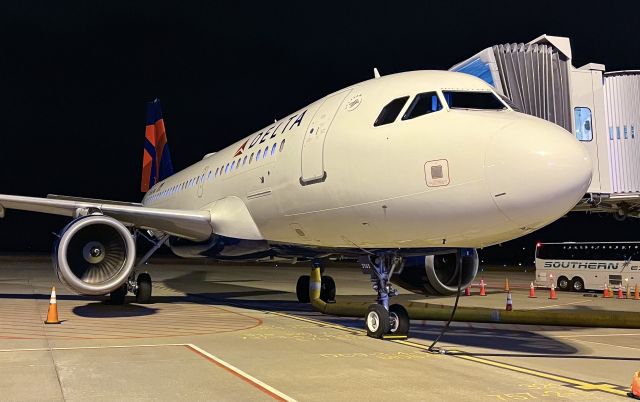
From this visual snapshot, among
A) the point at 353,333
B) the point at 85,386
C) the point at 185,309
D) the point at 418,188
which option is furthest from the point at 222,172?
the point at 85,386

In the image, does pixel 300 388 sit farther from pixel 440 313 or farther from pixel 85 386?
pixel 440 313

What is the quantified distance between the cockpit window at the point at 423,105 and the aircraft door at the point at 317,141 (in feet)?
5.14

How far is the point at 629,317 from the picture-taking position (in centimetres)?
1125

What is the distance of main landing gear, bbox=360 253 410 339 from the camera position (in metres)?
9.27

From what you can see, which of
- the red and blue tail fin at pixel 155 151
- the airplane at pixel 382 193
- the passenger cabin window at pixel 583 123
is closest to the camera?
the airplane at pixel 382 193

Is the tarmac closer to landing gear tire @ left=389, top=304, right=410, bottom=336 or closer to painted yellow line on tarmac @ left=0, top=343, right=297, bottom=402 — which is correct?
painted yellow line on tarmac @ left=0, top=343, right=297, bottom=402

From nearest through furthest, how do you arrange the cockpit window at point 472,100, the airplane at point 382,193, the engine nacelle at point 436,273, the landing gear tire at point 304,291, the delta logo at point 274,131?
the airplane at point 382,193 → the cockpit window at point 472,100 → the engine nacelle at point 436,273 → the delta logo at point 274,131 → the landing gear tire at point 304,291

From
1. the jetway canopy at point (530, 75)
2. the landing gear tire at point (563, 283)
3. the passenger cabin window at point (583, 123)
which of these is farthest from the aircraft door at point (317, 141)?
the landing gear tire at point (563, 283)

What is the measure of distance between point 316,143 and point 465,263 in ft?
11.8

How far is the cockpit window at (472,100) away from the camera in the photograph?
788cm

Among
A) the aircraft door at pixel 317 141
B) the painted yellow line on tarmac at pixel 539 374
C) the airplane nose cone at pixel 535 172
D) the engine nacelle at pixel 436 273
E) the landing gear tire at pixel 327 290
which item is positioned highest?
the aircraft door at pixel 317 141

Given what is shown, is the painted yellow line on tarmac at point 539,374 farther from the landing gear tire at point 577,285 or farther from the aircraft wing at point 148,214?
the landing gear tire at point 577,285

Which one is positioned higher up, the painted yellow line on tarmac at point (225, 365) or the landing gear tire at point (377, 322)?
the landing gear tire at point (377, 322)

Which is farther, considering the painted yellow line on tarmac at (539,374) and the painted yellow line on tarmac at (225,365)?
the painted yellow line on tarmac at (539,374)
